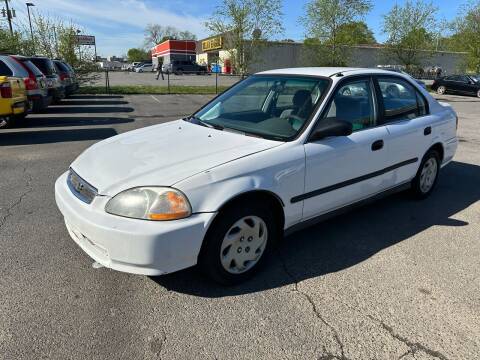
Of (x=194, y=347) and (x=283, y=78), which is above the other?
(x=283, y=78)

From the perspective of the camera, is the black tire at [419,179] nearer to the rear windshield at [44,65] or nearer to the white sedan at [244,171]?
the white sedan at [244,171]

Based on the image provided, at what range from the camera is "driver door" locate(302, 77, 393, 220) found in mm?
3199

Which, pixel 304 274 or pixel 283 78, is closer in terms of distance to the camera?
pixel 304 274

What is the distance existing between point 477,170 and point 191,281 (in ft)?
18.5

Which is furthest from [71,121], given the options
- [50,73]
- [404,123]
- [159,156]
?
[404,123]

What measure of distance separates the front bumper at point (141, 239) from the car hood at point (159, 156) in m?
0.21

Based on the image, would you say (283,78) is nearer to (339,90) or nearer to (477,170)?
(339,90)

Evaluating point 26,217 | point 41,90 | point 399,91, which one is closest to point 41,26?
point 41,90

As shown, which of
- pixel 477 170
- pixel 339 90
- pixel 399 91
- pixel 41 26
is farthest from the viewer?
pixel 41 26

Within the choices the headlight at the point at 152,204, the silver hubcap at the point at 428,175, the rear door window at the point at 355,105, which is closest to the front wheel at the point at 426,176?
the silver hubcap at the point at 428,175

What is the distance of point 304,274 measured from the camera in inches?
123

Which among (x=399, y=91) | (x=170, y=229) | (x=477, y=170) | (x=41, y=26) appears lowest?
(x=477, y=170)

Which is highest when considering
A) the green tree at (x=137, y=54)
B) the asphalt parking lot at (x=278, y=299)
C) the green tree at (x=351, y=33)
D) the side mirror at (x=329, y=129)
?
the green tree at (x=137, y=54)

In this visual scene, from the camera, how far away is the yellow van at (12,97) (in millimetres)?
8031
